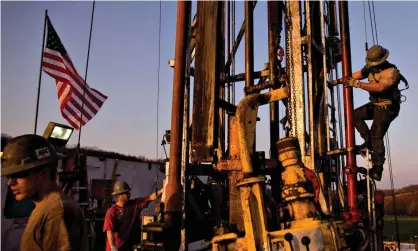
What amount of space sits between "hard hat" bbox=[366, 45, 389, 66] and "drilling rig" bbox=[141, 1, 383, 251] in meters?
0.64

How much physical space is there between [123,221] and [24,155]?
3471mm

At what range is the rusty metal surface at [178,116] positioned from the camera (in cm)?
436

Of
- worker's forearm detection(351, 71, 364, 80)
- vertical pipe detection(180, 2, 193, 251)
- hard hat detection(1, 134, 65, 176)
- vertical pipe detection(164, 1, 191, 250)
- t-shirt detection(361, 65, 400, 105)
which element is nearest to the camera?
hard hat detection(1, 134, 65, 176)

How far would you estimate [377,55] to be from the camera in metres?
5.41

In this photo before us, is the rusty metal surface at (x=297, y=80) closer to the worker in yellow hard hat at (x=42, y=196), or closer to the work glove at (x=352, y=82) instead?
the work glove at (x=352, y=82)

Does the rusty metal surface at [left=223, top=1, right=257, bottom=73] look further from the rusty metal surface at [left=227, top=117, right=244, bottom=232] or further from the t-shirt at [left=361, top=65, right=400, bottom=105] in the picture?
the rusty metal surface at [left=227, top=117, right=244, bottom=232]

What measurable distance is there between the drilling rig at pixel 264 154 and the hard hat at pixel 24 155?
1.51 m

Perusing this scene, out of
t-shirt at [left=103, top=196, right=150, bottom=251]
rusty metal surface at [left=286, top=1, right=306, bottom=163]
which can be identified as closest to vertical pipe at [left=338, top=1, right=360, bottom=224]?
rusty metal surface at [left=286, top=1, right=306, bottom=163]

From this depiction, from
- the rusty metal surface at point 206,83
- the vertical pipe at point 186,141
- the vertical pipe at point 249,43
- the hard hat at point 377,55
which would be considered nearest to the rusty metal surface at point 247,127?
the rusty metal surface at point 206,83

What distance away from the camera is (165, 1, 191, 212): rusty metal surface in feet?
14.3

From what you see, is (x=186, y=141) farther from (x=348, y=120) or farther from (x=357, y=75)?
(x=357, y=75)

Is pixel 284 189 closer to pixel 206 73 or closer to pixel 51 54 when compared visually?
pixel 206 73

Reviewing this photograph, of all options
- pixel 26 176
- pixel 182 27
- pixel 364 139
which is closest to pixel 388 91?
pixel 364 139

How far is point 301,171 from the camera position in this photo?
3.06 m
